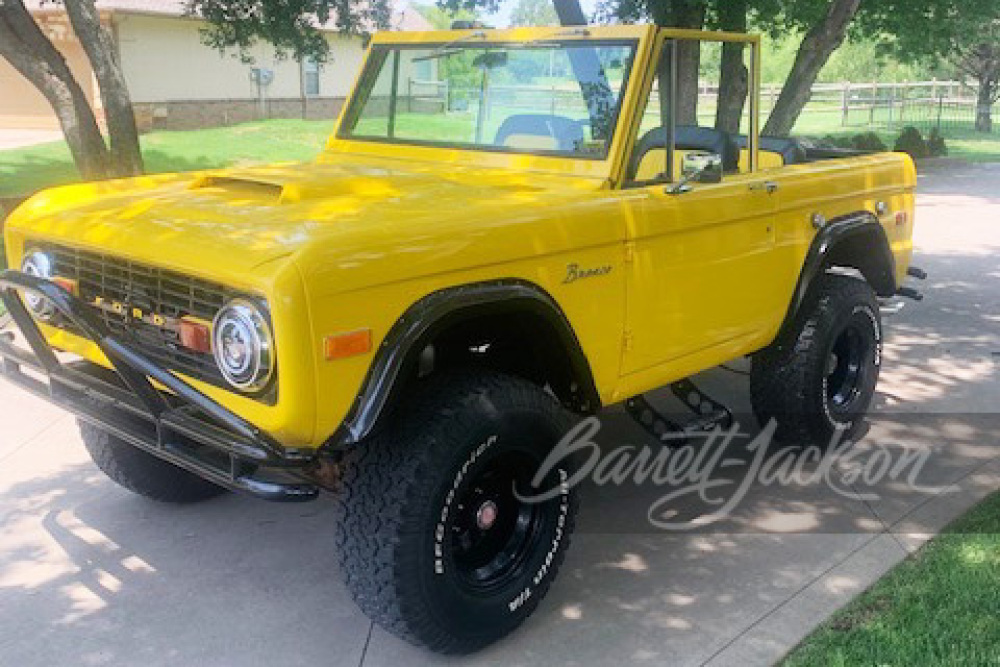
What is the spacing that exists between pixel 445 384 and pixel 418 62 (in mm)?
2065

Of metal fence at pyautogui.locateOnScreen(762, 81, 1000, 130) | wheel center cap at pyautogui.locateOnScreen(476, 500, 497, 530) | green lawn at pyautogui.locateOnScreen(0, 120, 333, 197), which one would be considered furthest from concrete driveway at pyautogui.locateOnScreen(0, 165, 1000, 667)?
metal fence at pyautogui.locateOnScreen(762, 81, 1000, 130)

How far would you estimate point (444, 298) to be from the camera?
293cm

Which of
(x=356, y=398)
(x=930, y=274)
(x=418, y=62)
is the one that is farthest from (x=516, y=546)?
(x=930, y=274)

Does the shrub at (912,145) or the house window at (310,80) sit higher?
the house window at (310,80)

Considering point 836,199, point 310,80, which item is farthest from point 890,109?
point 836,199

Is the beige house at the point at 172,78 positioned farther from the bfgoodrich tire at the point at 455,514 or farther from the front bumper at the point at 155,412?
the bfgoodrich tire at the point at 455,514

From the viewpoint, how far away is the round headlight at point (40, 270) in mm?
3492

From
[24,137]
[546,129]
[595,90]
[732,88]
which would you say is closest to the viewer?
[595,90]

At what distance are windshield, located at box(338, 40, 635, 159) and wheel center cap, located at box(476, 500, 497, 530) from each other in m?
1.38

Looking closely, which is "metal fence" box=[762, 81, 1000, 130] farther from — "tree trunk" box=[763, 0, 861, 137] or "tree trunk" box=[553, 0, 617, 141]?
"tree trunk" box=[553, 0, 617, 141]

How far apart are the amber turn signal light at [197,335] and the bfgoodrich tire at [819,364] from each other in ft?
8.96

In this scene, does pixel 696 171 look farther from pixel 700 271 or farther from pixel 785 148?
pixel 785 148

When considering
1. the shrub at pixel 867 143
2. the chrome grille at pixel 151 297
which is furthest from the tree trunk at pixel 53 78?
the shrub at pixel 867 143

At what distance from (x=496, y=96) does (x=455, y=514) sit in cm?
195
